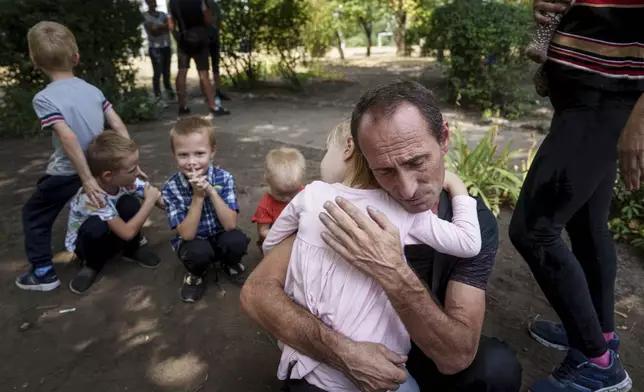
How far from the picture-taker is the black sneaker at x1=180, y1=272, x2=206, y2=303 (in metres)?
2.91

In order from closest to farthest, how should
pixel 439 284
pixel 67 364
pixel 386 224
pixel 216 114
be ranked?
pixel 386 224, pixel 439 284, pixel 67 364, pixel 216 114

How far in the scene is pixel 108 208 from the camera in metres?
2.98

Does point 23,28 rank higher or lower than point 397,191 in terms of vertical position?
higher

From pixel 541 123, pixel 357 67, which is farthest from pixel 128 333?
pixel 357 67

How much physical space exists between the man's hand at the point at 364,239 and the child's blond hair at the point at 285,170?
52.1 inches

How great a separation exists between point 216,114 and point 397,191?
6.40m

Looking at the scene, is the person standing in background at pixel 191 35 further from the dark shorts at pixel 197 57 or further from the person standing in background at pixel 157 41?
the person standing in background at pixel 157 41

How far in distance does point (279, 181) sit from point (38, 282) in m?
1.64

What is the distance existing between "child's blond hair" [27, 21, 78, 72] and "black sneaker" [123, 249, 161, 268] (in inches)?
49.9

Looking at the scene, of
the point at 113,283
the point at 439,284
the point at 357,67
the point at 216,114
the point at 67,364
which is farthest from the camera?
the point at 357,67

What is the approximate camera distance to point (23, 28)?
6.06 meters

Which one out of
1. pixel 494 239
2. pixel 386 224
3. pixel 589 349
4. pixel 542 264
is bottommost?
pixel 589 349

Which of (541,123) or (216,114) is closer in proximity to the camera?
(541,123)

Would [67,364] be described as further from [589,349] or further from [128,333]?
[589,349]
